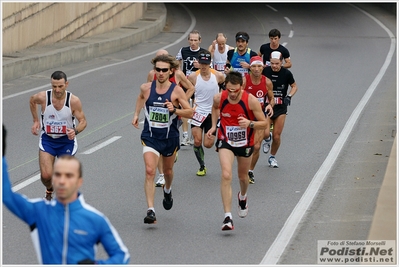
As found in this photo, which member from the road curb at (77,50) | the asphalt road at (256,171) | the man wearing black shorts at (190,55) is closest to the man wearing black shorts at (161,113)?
the asphalt road at (256,171)

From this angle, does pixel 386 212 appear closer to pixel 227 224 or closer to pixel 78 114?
pixel 227 224

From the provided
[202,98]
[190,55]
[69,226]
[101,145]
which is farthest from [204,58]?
[69,226]

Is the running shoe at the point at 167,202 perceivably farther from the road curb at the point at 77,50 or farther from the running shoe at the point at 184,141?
the road curb at the point at 77,50

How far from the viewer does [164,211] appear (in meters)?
11.6

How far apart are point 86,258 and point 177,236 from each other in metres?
4.39

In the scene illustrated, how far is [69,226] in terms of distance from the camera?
5848mm

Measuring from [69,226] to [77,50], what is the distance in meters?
22.3

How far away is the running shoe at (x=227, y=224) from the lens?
10367 millimetres

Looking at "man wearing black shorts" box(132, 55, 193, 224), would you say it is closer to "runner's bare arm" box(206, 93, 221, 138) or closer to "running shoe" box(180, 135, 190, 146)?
"runner's bare arm" box(206, 93, 221, 138)

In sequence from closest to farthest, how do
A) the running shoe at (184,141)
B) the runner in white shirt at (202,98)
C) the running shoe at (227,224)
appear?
1. the running shoe at (227,224)
2. the runner in white shirt at (202,98)
3. the running shoe at (184,141)

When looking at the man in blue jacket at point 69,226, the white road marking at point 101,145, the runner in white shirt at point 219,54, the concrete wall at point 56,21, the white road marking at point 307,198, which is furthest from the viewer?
the concrete wall at point 56,21

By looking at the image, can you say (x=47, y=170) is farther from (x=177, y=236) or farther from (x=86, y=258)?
(x=86, y=258)

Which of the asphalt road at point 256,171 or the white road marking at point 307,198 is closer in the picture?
the white road marking at point 307,198

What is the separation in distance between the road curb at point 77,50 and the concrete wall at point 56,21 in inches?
13.8
